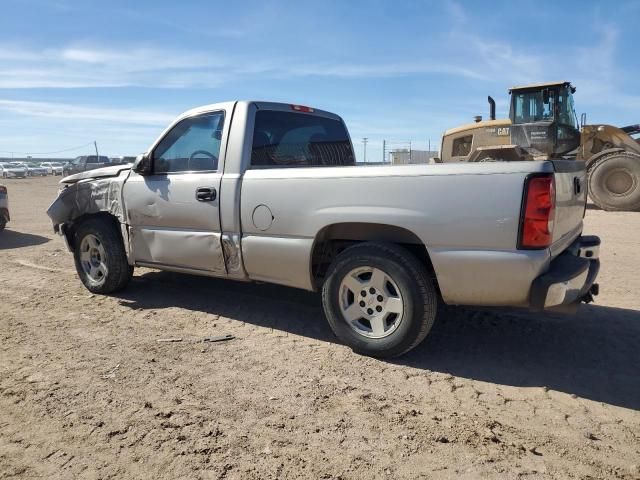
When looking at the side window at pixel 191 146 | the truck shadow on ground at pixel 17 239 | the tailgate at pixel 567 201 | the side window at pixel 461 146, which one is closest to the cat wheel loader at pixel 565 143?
the side window at pixel 461 146

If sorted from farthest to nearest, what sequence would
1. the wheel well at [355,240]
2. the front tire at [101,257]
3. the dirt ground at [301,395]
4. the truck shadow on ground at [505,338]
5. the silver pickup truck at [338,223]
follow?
the front tire at [101,257] → the wheel well at [355,240] → the truck shadow on ground at [505,338] → the silver pickup truck at [338,223] → the dirt ground at [301,395]

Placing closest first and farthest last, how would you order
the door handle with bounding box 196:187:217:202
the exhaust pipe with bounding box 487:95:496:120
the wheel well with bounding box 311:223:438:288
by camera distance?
1. the wheel well with bounding box 311:223:438:288
2. the door handle with bounding box 196:187:217:202
3. the exhaust pipe with bounding box 487:95:496:120

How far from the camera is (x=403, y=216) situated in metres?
3.38

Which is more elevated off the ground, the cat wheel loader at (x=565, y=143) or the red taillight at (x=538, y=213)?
the cat wheel loader at (x=565, y=143)

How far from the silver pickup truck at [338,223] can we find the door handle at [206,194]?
14mm

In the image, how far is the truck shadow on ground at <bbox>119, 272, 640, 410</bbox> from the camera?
3.37m

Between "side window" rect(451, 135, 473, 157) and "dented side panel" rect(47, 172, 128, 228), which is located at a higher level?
"side window" rect(451, 135, 473, 157)

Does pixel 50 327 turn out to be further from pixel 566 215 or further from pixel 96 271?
pixel 566 215

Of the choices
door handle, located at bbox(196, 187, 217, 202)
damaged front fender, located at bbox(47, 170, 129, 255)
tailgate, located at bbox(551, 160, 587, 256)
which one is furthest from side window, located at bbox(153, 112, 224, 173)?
tailgate, located at bbox(551, 160, 587, 256)

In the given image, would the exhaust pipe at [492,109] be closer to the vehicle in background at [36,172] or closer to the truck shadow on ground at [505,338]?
the truck shadow on ground at [505,338]

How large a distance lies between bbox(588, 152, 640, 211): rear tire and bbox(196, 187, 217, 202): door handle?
41.6 feet

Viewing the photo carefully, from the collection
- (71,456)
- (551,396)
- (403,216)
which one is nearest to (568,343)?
(551,396)

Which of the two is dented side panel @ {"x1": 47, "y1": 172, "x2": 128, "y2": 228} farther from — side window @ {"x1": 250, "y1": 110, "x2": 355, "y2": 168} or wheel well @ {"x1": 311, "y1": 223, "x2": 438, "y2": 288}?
wheel well @ {"x1": 311, "y1": 223, "x2": 438, "y2": 288}

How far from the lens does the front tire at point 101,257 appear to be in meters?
5.24
